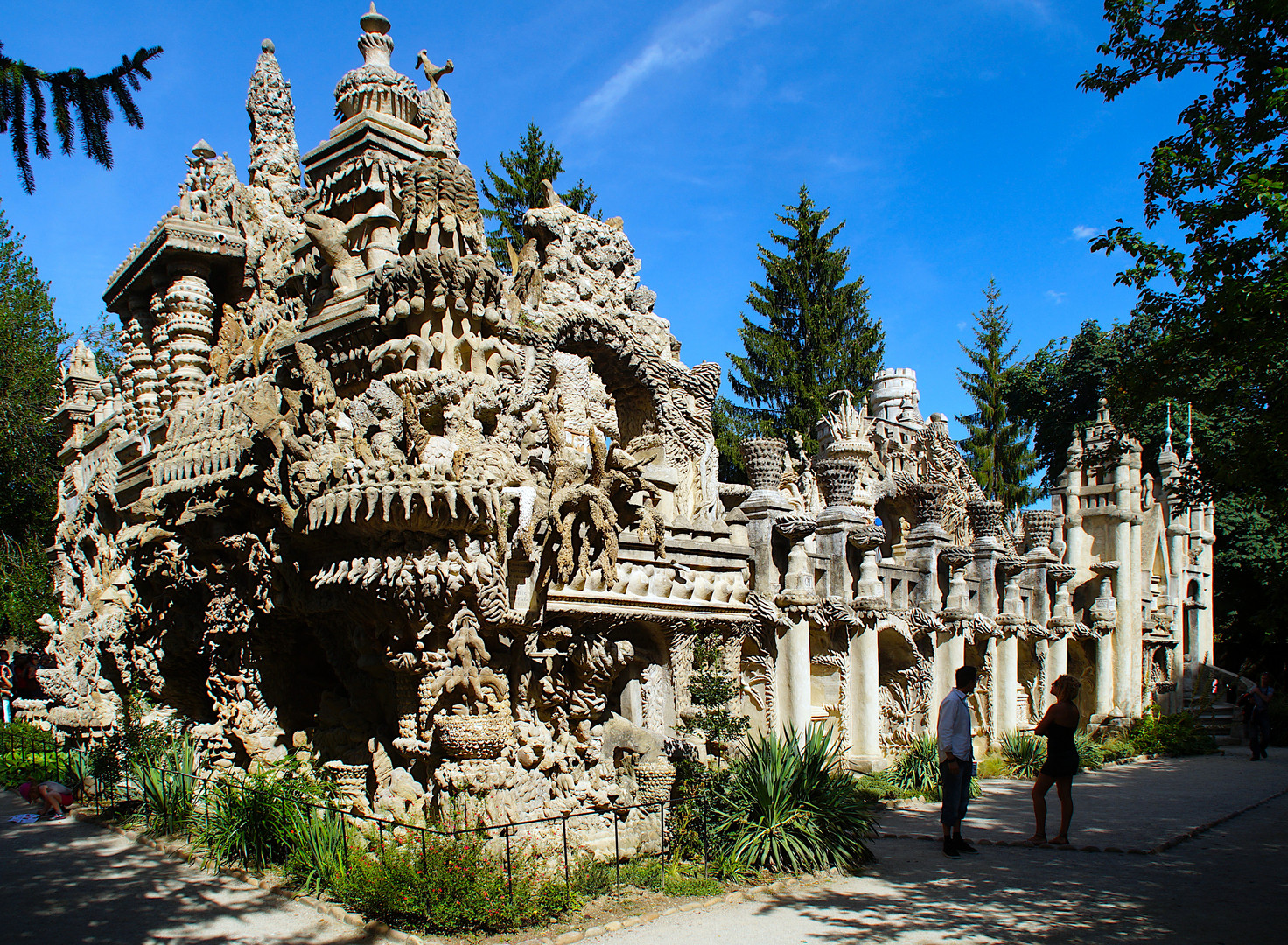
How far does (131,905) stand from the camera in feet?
26.6

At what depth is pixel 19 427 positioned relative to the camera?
86.3 ft

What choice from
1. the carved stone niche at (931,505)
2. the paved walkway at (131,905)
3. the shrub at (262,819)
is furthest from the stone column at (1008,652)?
the paved walkway at (131,905)

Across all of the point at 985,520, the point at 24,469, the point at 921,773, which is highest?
the point at 24,469

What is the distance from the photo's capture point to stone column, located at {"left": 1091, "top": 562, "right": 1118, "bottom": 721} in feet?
62.9

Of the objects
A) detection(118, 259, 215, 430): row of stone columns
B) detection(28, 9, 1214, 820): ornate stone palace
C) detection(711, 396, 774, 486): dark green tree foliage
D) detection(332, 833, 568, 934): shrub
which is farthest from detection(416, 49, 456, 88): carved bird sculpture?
detection(711, 396, 774, 486): dark green tree foliage

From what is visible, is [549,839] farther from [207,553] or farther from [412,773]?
[207,553]

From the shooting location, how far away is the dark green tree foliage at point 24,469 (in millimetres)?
24312

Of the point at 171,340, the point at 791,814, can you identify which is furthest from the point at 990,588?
the point at 171,340

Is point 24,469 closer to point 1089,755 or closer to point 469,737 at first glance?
point 469,737

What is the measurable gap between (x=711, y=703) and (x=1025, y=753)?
8607mm

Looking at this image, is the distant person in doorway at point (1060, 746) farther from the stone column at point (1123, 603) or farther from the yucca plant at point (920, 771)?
the stone column at point (1123, 603)

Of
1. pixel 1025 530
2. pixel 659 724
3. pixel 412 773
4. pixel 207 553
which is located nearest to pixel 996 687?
pixel 1025 530

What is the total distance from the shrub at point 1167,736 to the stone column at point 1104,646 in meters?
0.68

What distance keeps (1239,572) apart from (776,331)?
1530 centimetres
